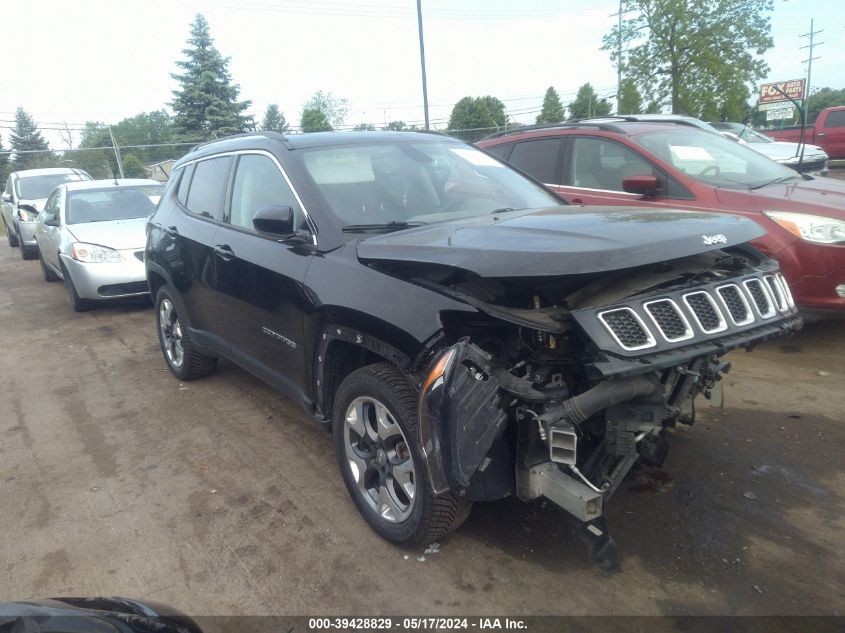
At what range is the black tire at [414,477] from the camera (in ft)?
8.84

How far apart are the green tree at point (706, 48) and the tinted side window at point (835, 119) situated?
315cm

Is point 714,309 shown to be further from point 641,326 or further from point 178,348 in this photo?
point 178,348

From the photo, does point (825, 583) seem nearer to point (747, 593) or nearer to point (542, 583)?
point (747, 593)

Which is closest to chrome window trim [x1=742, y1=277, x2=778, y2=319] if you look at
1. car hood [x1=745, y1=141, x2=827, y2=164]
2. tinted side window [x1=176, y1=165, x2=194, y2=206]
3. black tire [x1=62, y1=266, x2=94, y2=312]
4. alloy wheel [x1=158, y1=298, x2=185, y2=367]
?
tinted side window [x1=176, y1=165, x2=194, y2=206]

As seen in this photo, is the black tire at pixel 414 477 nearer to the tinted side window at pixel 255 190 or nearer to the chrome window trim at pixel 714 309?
the tinted side window at pixel 255 190

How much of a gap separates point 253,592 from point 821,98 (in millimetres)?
80177

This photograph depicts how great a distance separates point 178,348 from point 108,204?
4651mm

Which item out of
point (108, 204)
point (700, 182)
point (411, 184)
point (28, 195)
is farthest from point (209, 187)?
point (28, 195)

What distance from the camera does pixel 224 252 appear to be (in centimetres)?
408

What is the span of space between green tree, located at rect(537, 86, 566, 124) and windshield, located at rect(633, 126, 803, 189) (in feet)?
136

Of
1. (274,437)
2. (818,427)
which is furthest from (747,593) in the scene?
(274,437)

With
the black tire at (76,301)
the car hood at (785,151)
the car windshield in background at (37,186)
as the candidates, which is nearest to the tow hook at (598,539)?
the black tire at (76,301)

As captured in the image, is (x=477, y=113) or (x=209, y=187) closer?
(x=209, y=187)

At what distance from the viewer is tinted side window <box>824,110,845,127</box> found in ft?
64.6
